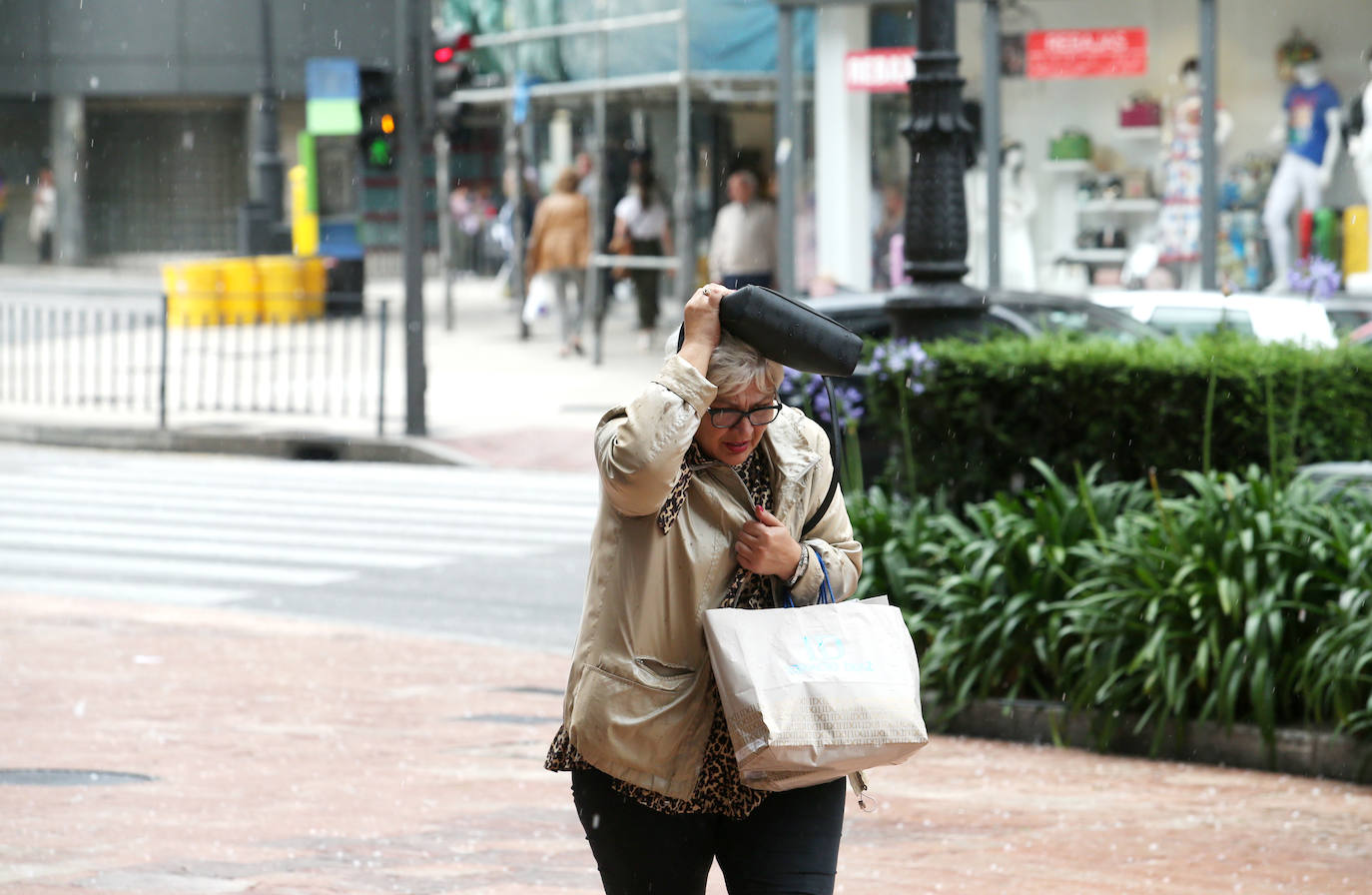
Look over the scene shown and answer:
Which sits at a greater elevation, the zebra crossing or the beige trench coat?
the beige trench coat

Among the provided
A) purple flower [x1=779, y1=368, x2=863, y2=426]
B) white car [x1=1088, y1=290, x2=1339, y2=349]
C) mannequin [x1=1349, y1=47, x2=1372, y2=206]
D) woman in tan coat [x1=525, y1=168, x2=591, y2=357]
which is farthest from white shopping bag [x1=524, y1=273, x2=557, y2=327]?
purple flower [x1=779, y1=368, x2=863, y2=426]

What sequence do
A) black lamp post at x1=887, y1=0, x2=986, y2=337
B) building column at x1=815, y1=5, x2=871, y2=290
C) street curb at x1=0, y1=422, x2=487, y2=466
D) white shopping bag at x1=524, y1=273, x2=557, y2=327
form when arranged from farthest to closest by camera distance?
white shopping bag at x1=524, y1=273, x2=557, y2=327 → building column at x1=815, y1=5, x2=871, y2=290 → street curb at x1=0, y1=422, x2=487, y2=466 → black lamp post at x1=887, y1=0, x2=986, y2=337

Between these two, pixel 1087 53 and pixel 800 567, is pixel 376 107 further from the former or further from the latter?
pixel 800 567

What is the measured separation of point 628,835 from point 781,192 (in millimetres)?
18781

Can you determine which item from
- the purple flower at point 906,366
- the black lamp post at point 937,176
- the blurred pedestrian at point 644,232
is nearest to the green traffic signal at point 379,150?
the blurred pedestrian at point 644,232

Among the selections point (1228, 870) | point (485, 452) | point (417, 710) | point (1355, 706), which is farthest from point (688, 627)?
point (485, 452)

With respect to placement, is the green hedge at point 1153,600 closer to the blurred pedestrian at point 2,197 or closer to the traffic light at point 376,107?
the traffic light at point 376,107

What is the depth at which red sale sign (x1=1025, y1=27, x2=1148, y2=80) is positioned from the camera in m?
20.8

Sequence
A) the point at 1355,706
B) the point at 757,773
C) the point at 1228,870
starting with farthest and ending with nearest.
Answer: the point at 1355,706 < the point at 1228,870 < the point at 757,773

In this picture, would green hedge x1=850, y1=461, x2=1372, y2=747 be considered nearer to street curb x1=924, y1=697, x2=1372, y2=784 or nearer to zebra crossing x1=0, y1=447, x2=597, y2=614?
street curb x1=924, y1=697, x2=1372, y2=784

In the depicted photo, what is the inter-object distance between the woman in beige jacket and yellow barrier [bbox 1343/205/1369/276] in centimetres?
1720

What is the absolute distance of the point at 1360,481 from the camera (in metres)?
8.12

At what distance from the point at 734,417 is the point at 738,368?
9 cm

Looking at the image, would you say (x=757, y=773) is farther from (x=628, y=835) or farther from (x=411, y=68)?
(x=411, y=68)
